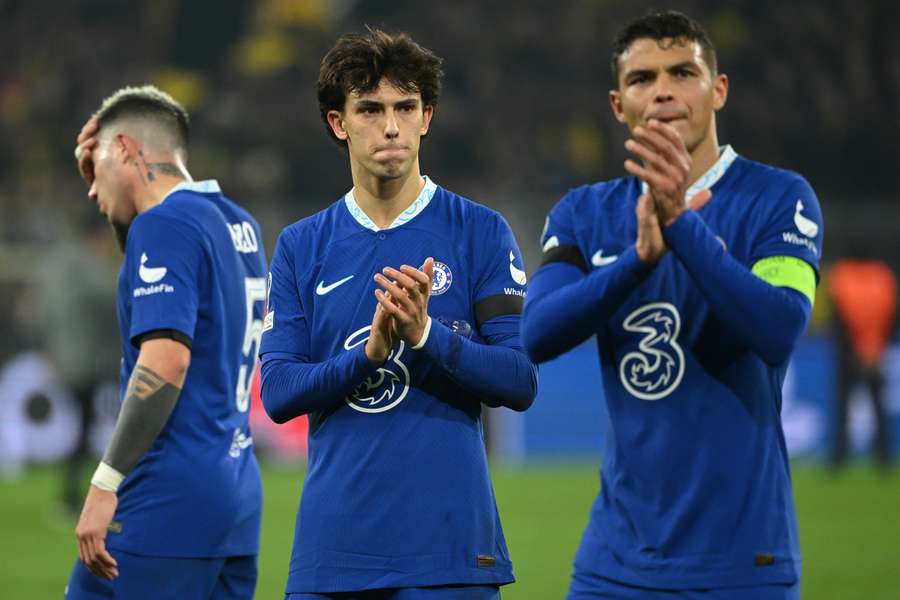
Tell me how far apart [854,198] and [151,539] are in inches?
571

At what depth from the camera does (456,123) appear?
58.3ft

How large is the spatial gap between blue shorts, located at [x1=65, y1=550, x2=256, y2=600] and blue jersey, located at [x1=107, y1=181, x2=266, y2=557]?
3cm

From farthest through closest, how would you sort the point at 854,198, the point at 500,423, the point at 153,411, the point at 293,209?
the point at 854,198
the point at 293,209
the point at 500,423
the point at 153,411

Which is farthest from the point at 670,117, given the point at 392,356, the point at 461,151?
the point at 461,151

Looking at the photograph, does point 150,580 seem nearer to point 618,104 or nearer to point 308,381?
point 308,381

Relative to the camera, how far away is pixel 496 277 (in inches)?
124

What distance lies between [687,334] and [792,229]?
1.13ft

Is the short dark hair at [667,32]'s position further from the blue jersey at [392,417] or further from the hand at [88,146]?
the hand at [88,146]

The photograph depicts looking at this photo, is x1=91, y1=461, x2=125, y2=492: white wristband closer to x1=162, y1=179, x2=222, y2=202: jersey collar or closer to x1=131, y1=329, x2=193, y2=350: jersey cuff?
x1=131, y1=329, x2=193, y2=350: jersey cuff

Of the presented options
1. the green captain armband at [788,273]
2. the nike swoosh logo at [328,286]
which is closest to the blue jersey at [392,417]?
the nike swoosh logo at [328,286]

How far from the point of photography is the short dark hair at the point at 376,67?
10.2 ft

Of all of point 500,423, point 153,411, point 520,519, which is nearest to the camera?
point 153,411

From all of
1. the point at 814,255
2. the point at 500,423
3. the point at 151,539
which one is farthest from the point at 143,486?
the point at 500,423

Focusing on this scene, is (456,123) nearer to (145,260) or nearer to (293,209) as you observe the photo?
(293,209)
